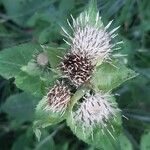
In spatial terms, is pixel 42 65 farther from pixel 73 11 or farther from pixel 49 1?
pixel 49 1

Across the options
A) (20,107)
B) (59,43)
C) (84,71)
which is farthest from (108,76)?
(20,107)

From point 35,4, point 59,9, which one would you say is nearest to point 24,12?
point 35,4

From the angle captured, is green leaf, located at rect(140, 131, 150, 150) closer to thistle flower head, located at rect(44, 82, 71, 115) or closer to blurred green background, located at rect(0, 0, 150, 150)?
blurred green background, located at rect(0, 0, 150, 150)

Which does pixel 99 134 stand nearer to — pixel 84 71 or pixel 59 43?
pixel 84 71

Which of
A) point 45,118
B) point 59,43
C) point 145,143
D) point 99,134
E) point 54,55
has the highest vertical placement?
point 59,43

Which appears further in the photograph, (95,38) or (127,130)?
(127,130)
